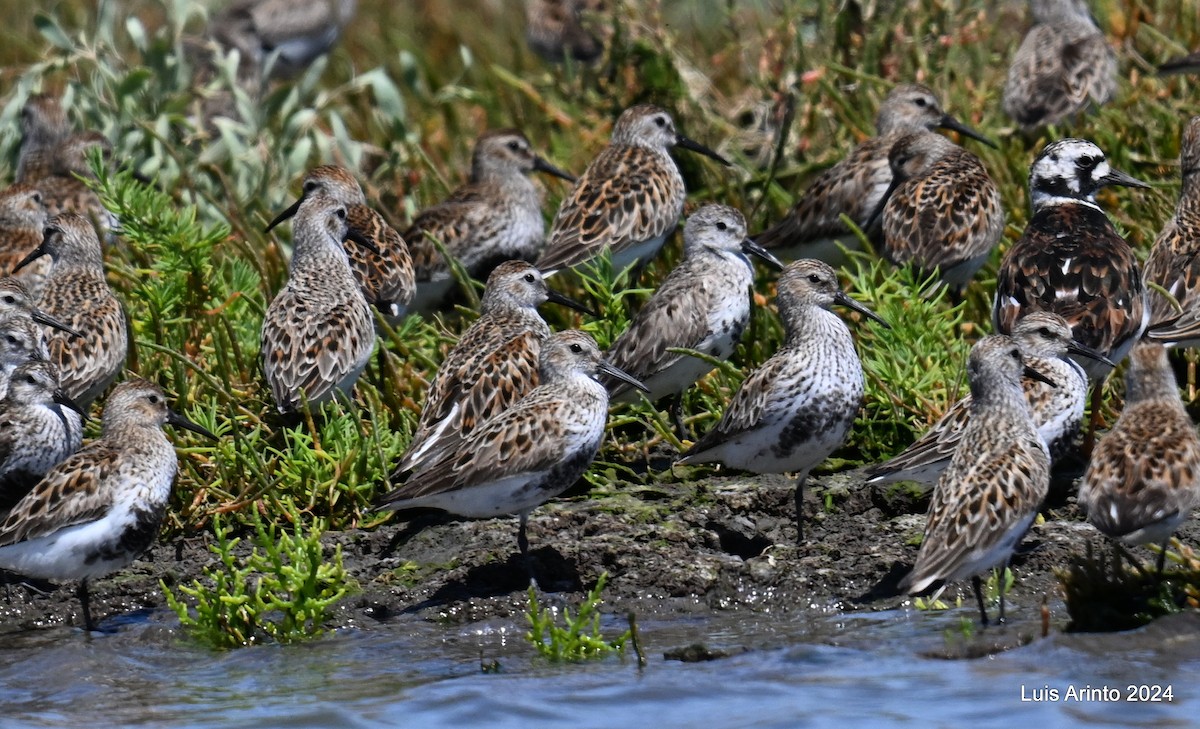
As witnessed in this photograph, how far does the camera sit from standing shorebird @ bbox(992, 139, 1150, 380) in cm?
829

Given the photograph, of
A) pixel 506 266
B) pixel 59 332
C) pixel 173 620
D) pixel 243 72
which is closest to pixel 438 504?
pixel 173 620

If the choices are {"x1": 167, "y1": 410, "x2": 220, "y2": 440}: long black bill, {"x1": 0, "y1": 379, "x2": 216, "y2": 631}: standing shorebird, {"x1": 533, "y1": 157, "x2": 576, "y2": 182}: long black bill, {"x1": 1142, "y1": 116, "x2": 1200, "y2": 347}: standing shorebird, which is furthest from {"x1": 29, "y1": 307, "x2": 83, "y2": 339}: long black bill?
{"x1": 1142, "y1": 116, "x2": 1200, "y2": 347}: standing shorebird

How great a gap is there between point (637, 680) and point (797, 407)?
1567 millimetres

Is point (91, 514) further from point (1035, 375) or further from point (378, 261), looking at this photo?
point (1035, 375)

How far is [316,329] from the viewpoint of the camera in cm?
891

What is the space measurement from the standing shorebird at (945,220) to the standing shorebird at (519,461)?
8.17 ft

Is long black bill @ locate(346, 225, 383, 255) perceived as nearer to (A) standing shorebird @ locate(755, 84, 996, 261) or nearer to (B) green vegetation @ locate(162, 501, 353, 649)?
(A) standing shorebird @ locate(755, 84, 996, 261)

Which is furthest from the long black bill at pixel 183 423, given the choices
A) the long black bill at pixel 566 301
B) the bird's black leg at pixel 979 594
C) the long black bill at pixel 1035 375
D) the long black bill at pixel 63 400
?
the long black bill at pixel 1035 375

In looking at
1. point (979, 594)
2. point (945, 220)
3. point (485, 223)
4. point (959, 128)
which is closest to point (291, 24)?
point (485, 223)

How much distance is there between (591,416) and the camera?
307 inches

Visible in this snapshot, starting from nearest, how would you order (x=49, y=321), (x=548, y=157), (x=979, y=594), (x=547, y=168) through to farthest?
(x=979, y=594) < (x=49, y=321) < (x=547, y=168) < (x=548, y=157)

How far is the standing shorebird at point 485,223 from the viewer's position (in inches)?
428

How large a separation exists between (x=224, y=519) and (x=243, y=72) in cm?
999

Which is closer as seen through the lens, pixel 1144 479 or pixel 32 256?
pixel 1144 479
